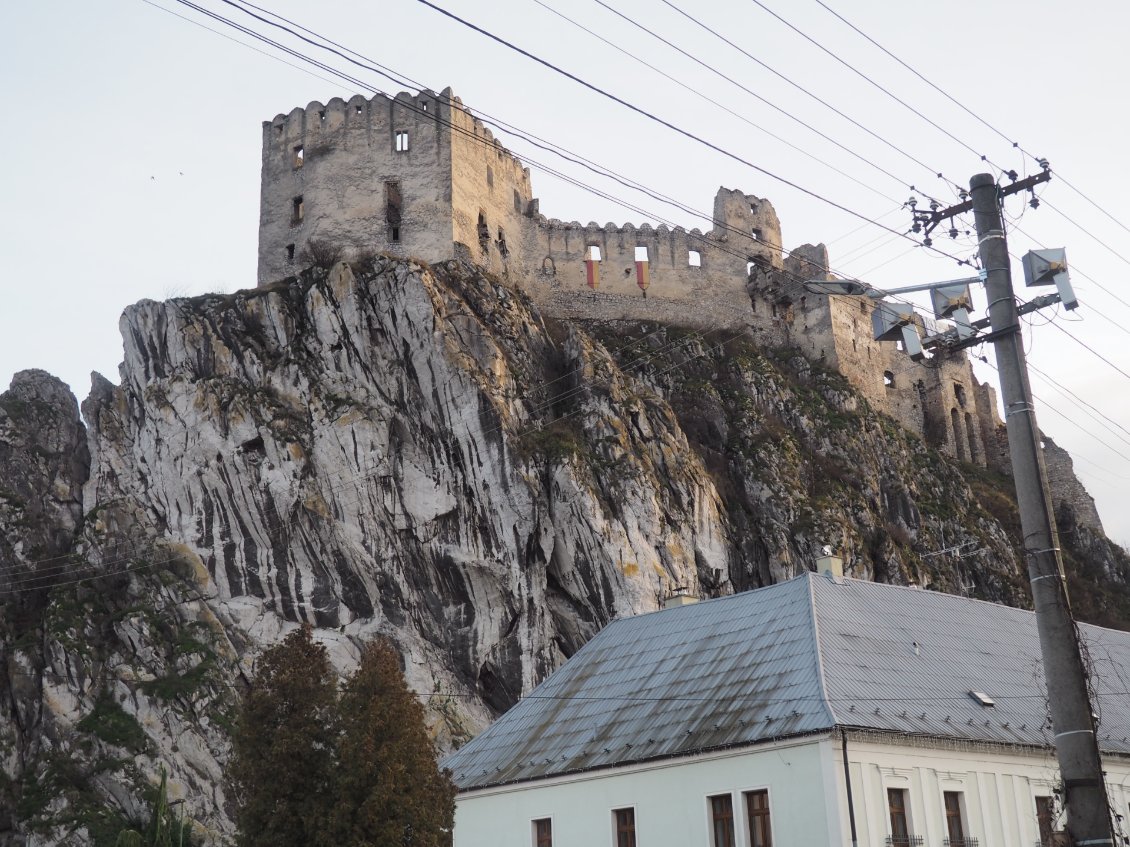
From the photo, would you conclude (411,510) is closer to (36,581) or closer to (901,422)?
(36,581)

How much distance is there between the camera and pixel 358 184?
5250 centimetres

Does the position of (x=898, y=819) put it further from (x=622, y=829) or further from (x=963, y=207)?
(x=963, y=207)

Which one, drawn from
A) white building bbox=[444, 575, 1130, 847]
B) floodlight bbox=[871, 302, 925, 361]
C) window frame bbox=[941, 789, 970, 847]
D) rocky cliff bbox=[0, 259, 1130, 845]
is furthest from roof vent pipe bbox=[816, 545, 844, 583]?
floodlight bbox=[871, 302, 925, 361]

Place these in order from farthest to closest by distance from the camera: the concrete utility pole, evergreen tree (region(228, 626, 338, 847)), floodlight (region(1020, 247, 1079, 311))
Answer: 1. evergreen tree (region(228, 626, 338, 847))
2. floodlight (region(1020, 247, 1079, 311))
3. the concrete utility pole

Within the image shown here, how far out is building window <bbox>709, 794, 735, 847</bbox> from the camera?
79.5 ft

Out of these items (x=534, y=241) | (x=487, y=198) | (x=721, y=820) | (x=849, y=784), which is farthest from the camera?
(x=534, y=241)

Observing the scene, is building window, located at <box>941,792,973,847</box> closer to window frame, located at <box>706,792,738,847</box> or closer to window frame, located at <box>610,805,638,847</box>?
window frame, located at <box>706,792,738,847</box>

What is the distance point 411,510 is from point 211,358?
10.0 metres

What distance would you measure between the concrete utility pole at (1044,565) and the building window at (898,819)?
33.7ft

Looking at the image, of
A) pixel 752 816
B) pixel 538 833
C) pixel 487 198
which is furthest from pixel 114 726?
pixel 752 816

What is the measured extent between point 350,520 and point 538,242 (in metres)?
17.8

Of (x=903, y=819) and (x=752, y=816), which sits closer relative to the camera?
(x=903, y=819)

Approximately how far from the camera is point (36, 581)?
48375mm

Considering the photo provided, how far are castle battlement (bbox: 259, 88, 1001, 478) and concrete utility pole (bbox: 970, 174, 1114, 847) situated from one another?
30.6 m
